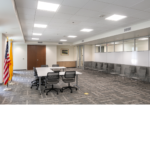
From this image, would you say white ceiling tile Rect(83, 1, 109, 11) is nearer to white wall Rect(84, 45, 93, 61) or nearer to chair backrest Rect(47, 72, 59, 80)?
chair backrest Rect(47, 72, 59, 80)

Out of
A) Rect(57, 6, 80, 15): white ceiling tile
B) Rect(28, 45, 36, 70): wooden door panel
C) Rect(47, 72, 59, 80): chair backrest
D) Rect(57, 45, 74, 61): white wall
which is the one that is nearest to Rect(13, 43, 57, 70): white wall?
Rect(28, 45, 36, 70): wooden door panel

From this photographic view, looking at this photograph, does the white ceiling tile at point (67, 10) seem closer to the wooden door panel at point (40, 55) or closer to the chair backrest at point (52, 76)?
the chair backrest at point (52, 76)

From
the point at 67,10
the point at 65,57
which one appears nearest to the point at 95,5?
the point at 67,10

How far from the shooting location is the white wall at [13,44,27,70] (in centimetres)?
1363

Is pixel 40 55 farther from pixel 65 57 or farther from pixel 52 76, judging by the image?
pixel 52 76

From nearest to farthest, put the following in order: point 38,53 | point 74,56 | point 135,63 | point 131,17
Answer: point 131,17, point 135,63, point 38,53, point 74,56

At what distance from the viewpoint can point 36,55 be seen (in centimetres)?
1421

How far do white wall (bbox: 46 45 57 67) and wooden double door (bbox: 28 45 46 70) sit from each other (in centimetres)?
35

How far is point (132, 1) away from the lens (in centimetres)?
379
